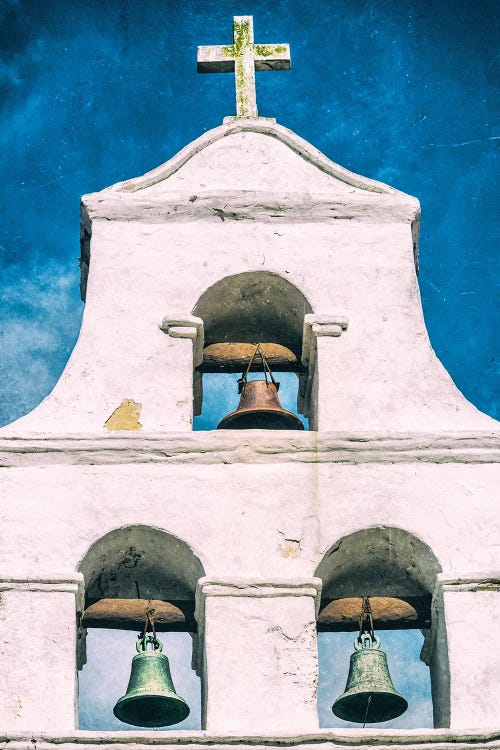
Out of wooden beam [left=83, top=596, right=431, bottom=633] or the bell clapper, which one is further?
wooden beam [left=83, top=596, right=431, bottom=633]

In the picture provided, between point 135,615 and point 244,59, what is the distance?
4.35 m

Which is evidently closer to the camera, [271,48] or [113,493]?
[113,493]

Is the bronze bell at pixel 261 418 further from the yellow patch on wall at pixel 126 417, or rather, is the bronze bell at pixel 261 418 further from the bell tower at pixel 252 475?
the yellow patch on wall at pixel 126 417

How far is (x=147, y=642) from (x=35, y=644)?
73 cm

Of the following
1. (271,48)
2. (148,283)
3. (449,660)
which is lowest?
(449,660)

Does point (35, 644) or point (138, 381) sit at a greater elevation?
point (138, 381)

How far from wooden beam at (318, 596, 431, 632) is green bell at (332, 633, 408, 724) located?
11 centimetres

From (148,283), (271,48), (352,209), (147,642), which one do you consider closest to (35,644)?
(147,642)

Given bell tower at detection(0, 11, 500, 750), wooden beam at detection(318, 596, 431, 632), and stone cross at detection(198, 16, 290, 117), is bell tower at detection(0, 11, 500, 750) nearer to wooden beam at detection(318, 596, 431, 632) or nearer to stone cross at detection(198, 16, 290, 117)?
wooden beam at detection(318, 596, 431, 632)

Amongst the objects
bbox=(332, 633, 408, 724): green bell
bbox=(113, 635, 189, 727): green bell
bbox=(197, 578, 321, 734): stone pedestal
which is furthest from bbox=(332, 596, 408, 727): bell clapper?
bbox=(113, 635, 189, 727): green bell

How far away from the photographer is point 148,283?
1207 cm

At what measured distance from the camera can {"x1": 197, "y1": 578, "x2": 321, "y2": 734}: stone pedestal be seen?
33.1 feet

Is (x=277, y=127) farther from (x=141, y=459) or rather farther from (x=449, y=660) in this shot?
(x=449, y=660)

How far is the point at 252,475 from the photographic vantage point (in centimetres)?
1103
